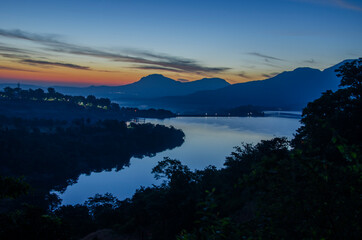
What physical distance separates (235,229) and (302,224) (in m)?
0.86

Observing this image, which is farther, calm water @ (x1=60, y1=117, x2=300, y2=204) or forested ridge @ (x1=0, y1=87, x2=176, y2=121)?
forested ridge @ (x1=0, y1=87, x2=176, y2=121)

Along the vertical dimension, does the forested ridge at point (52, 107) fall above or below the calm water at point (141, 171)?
above

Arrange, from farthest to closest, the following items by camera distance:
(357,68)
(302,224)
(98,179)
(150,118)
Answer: (150,118), (98,179), (357,68), (302,224)

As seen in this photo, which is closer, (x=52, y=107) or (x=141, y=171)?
(x=141, y=171)

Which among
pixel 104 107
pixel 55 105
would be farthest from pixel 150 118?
pixel 55 105

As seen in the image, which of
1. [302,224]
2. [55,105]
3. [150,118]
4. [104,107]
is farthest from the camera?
[150,118]

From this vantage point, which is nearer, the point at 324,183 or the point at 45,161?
the point at 324,183

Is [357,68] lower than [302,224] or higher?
higher

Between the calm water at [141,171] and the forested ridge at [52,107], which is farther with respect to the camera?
the forested ridge at [52,107]

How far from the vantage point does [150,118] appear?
142 meters

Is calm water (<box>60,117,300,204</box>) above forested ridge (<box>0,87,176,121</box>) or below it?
below

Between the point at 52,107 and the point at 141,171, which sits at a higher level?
the point at 52,107

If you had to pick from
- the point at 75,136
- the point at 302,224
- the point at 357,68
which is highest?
the point at 357,68

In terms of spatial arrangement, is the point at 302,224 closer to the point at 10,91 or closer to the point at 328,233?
the point at 328,233
